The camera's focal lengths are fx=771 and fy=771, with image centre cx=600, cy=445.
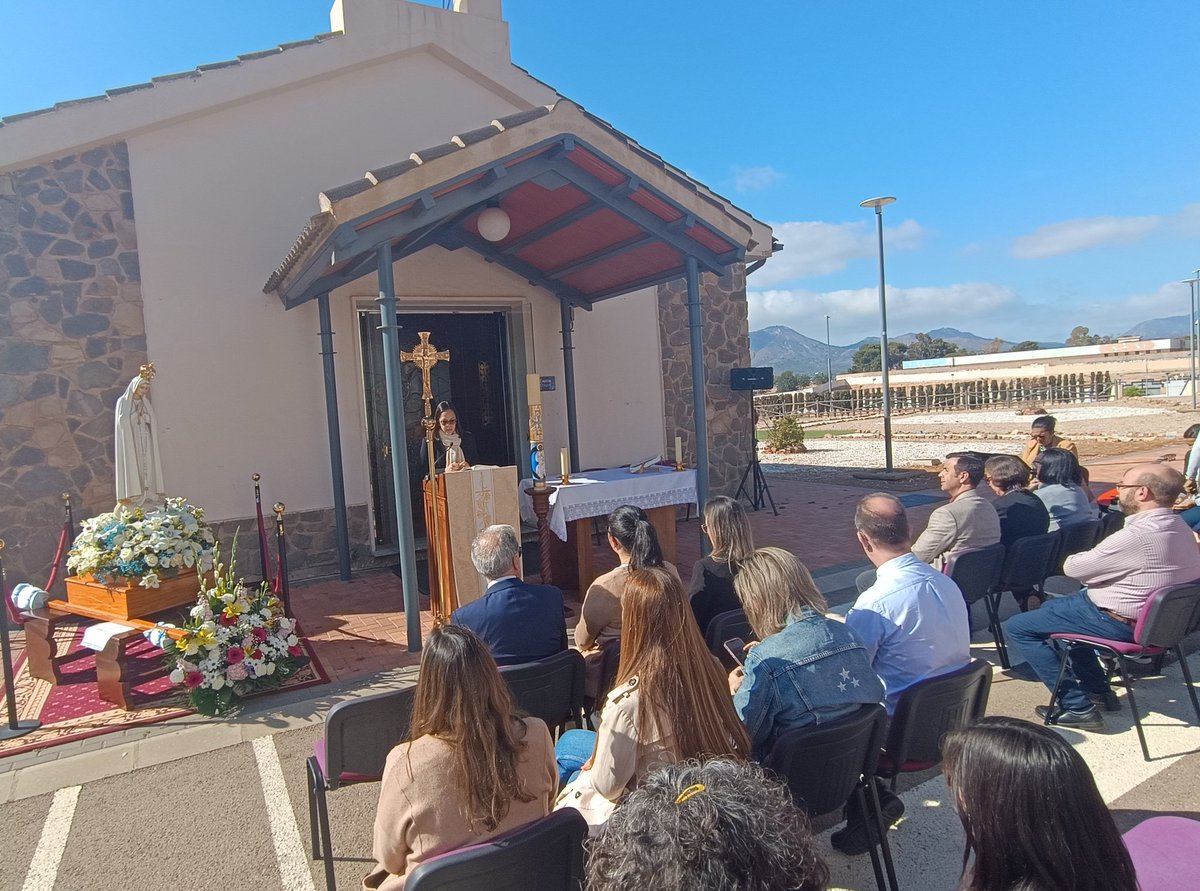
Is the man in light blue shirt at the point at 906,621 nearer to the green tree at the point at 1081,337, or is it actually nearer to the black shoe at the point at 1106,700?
the black shoe at the point at 1106,700

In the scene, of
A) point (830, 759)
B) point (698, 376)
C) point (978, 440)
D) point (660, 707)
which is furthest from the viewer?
point (978, 440)

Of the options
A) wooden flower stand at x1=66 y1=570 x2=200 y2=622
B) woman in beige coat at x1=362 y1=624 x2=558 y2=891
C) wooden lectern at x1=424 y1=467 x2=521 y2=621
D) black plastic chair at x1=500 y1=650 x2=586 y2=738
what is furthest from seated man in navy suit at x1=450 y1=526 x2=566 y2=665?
wooden flower stand at x1=66 y1=570 x2=200 y2=622

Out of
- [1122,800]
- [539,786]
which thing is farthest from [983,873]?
[1122,800]

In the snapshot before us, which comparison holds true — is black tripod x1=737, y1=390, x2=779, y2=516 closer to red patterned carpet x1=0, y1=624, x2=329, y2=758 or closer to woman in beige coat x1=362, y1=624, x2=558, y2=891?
red patterned carpet x1=0, y1=624, x2=329, y2=758

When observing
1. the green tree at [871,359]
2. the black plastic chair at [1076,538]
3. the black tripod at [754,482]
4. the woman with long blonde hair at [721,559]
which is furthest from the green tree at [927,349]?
the woman with long blonde hair at [721,559]

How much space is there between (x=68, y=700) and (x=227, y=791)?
2.06 metres

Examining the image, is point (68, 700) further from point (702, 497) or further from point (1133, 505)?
point (1133, 505)

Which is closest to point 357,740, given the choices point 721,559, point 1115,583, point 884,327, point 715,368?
point 721,559

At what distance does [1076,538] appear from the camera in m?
5.44

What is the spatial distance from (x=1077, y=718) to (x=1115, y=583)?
0.71m

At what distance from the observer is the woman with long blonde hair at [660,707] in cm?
226

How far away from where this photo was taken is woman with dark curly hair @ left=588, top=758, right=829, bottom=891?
1.09m

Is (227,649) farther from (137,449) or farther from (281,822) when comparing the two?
(137,449)

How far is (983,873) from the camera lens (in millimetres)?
1408
